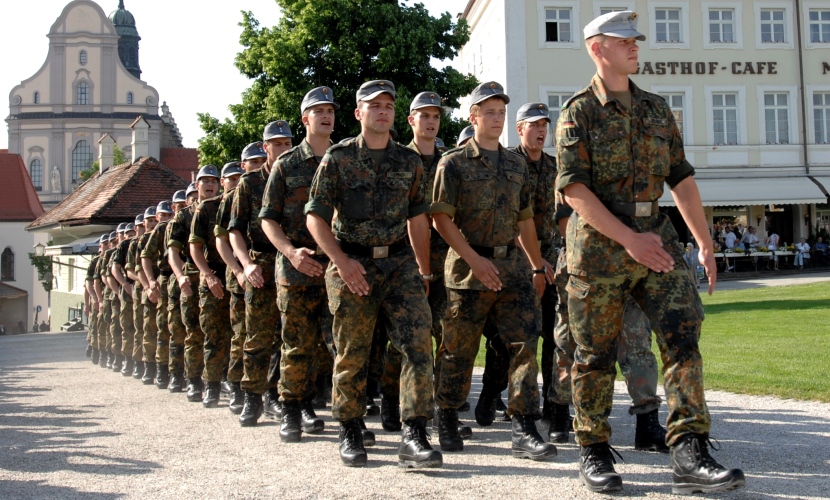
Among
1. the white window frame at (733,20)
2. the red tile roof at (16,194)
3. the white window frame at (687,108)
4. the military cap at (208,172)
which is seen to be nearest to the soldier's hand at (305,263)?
the military cap at (208,172)

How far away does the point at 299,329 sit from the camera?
23.4 ft

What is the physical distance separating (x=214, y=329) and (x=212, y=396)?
0.65 m

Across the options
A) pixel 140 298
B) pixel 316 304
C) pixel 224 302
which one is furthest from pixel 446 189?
pixel 140 298

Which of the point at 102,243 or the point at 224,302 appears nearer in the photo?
the point at 224,302

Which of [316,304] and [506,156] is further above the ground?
[506,156]

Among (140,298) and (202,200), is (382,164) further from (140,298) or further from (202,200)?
(140,298)

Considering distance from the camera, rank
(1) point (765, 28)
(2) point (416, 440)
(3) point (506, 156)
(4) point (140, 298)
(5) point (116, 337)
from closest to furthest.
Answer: (2) point (416, 440)
(3) point (506, 156)
(4) point (140, 298)
(5) point (116, 337)
(1) point (765, 28)

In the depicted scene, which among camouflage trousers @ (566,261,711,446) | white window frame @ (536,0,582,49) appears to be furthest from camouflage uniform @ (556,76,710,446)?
white window frame @ (536,0,582,49)

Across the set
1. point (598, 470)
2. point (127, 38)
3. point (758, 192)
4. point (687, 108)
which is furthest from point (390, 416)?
point (127, 38)

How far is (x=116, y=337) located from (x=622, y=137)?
1248 cm

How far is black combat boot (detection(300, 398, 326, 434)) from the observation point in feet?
24.4

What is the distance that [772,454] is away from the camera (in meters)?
5.95

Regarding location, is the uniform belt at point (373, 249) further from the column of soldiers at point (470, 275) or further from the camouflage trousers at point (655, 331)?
the camouflage trousers at point (655, 331)

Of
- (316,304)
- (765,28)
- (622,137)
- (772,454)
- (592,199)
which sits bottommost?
(772,454)
